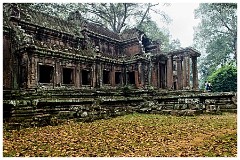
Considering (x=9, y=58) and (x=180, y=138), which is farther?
(x=9, y=58)

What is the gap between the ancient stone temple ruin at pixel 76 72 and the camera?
13667mm

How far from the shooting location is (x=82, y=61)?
21234 mm

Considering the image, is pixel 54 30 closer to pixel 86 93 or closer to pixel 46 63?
pixel 46 63

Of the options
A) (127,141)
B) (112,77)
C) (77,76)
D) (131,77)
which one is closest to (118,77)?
(131,77)

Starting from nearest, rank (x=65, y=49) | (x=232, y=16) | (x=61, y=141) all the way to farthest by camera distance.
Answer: (x=61, y=141) → (x=65, y=49) → (x=232, y=16)

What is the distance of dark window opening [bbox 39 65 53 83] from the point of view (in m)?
19.2

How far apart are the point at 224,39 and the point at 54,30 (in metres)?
35.3

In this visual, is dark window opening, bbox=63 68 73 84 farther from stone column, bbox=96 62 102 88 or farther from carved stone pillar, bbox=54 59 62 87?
stone column, bbox=96 62 102 88

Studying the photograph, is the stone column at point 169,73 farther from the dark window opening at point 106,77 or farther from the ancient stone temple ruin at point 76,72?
the dark window opening at point 106,77

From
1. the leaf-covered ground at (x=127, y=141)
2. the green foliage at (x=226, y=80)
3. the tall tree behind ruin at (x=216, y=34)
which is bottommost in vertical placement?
the leaf-covered ground at (x=127, y=141)

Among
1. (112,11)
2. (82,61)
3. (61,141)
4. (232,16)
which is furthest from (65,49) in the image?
(232,16)

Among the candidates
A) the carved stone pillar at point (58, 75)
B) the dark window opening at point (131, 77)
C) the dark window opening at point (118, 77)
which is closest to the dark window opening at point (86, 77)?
the carved stone pillar at point (58, 75)

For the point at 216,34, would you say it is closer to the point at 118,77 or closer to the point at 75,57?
the point at 118,77

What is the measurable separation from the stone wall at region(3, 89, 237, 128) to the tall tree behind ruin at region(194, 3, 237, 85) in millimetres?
29791
